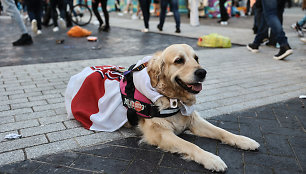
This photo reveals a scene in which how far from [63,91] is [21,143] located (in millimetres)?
1794

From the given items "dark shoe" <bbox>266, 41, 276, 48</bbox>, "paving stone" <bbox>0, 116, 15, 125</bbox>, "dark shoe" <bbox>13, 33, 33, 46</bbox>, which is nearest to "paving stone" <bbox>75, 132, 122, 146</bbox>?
"paving stone" <bbox>0, 116, 15, 125</bbox>

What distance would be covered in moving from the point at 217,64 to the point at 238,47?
234 cm

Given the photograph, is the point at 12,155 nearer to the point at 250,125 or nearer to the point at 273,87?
the point at 250,125

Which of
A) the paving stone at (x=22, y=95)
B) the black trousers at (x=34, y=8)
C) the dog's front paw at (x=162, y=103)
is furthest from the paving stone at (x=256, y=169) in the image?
the black trousers at (x=34, y=8)

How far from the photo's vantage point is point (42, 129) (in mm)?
3240

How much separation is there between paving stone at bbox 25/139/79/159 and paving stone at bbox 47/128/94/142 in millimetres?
111

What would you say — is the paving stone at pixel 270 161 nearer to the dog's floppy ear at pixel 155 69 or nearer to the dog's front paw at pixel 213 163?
the dog's front paw at pixel 213 163

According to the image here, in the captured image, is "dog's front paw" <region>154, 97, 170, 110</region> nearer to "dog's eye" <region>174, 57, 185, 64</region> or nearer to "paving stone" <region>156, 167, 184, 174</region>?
"dog's eye" <region>174, 57, 185, 64</region>

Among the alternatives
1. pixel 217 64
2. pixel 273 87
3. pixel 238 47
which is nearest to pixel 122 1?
pixel 238 47

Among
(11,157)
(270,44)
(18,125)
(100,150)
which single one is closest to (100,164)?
(100,150)

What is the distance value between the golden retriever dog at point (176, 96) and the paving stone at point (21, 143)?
1103 millimetres

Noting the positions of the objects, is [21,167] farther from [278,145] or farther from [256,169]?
[278,145]

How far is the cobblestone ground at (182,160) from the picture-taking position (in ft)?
8.06

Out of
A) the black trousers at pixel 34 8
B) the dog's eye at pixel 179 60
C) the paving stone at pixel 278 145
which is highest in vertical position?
the black trousers at pixel 34 8
